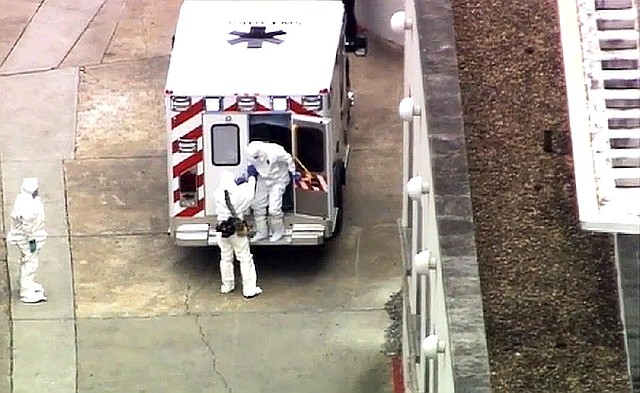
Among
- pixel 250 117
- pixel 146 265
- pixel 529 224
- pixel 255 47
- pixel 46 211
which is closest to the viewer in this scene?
pixel 529 224

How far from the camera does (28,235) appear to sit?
1548 cm

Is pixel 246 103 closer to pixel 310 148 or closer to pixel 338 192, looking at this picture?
pixel 310 148

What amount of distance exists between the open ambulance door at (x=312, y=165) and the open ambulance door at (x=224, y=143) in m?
0.51

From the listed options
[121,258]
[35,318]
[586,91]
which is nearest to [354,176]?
[121,258]

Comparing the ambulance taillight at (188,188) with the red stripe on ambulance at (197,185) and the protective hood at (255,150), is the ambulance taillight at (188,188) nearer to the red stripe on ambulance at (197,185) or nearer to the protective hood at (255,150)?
the red stripe on ambulance at (197,185)

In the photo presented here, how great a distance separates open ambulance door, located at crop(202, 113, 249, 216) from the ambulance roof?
10.6 inches

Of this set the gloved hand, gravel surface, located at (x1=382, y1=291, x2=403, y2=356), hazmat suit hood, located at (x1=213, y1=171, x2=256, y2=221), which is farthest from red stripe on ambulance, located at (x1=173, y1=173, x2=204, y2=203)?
gravel surface, located at (x1=382, y1=291, x2=403, y2=356)

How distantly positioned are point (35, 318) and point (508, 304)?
26.2 feet

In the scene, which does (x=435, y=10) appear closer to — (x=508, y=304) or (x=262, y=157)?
(x=508, y=304)

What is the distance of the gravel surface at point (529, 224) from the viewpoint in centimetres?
812

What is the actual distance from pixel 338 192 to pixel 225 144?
1537mm

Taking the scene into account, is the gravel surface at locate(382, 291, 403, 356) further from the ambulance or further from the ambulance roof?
the ambulance roof

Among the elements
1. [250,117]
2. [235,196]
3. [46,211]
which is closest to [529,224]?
[235,196]

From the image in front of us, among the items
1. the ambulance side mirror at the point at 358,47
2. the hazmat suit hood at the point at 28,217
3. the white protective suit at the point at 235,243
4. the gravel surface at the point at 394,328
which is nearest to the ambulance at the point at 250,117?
the white protective suit at the point at 235,243
